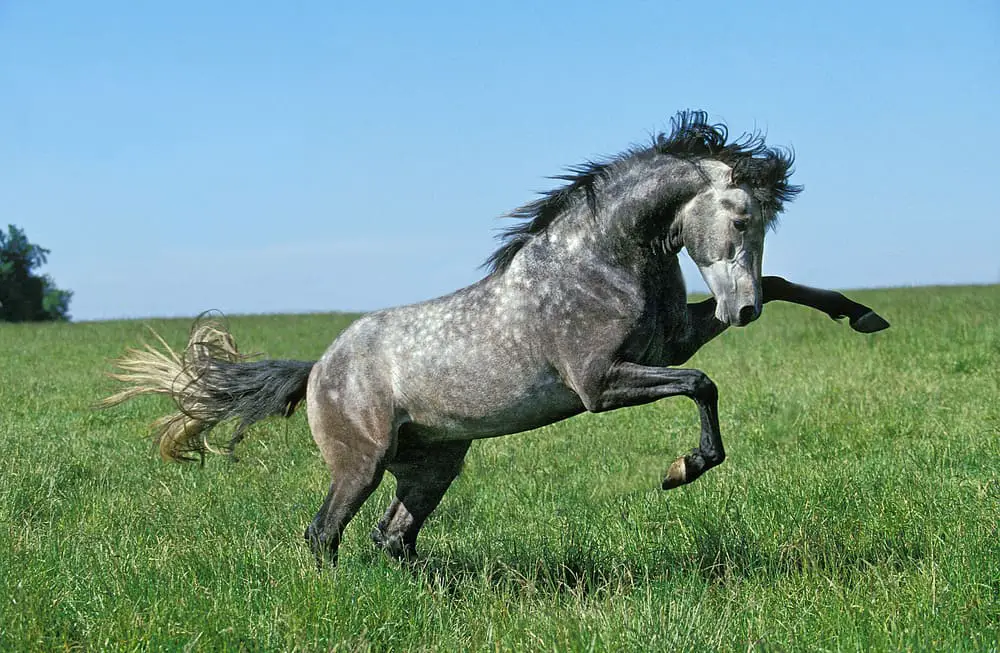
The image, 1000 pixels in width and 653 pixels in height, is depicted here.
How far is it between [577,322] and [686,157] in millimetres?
1061

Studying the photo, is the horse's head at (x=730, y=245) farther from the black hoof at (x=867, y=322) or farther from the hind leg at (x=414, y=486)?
the hind leg at (x=414, y=486)

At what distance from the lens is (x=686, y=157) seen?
5301 mm

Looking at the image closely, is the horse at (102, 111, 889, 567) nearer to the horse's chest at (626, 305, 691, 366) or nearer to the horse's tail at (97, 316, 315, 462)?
the horse's chest at (626, 305, 691, 366)

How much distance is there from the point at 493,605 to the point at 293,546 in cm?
166

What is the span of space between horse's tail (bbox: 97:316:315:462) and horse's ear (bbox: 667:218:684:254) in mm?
2559

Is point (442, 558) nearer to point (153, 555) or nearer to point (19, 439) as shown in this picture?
point (153, 555)

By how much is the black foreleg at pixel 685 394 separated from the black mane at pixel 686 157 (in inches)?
38.5

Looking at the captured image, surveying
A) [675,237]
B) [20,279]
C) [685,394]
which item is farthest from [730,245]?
[20,279]

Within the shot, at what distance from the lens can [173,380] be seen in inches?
277

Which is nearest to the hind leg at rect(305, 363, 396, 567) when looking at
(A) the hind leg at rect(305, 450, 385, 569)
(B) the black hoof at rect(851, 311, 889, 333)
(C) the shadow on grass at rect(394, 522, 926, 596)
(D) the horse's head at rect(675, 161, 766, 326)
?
(A) the hind leg at rect(305, 450, 385, 569)

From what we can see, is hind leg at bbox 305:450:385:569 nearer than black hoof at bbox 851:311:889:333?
No

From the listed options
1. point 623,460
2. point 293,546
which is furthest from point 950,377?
point 293,546

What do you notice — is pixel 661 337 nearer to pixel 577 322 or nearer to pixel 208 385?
pixel 577 322

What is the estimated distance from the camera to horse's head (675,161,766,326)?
493 centimetres
